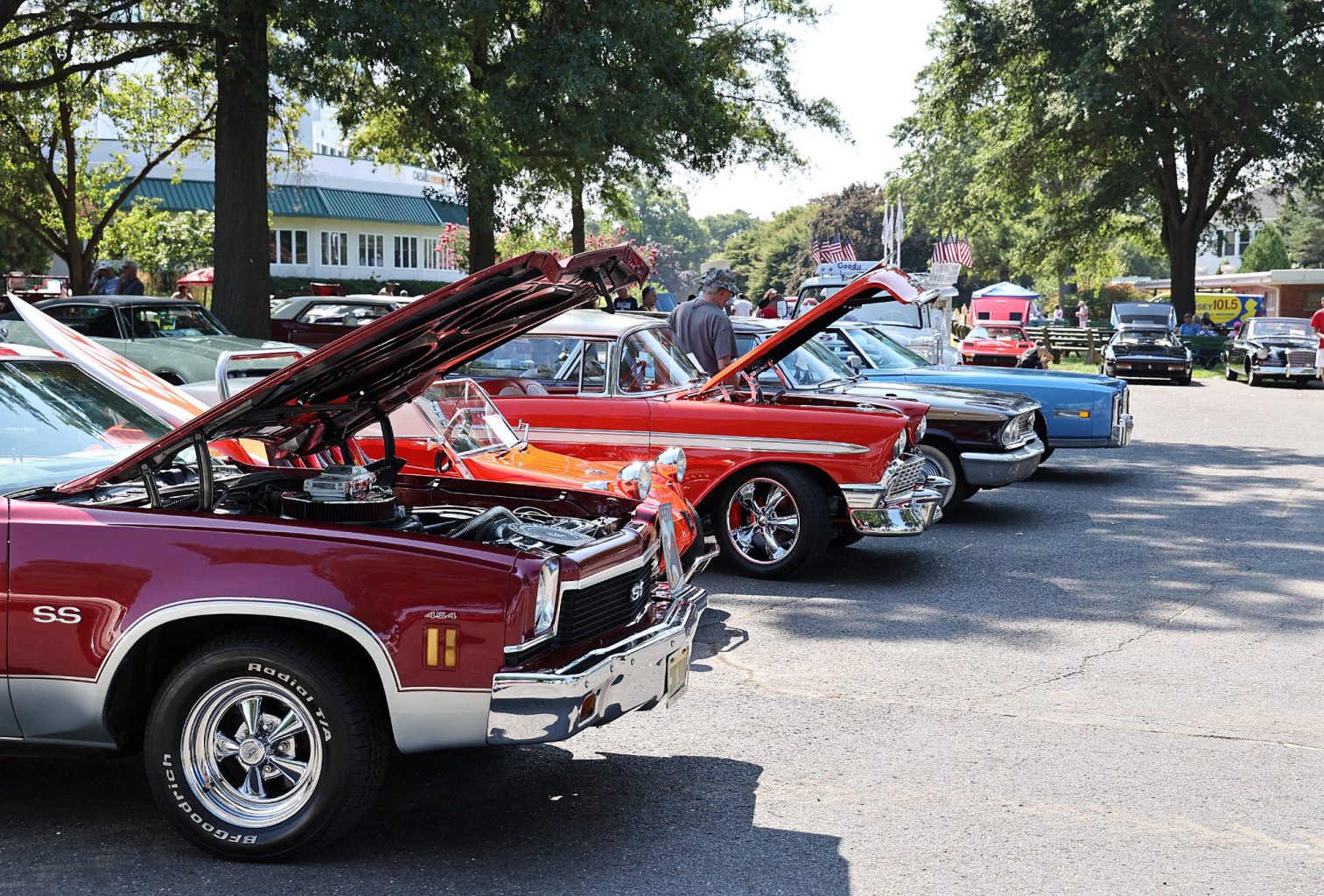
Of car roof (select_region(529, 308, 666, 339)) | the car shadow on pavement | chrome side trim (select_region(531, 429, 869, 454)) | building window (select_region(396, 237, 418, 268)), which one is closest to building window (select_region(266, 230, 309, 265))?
building window (select_region(396, 237, 418, 268))

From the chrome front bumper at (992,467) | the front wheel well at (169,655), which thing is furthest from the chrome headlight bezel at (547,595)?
the chrome front bumper at (992,467)

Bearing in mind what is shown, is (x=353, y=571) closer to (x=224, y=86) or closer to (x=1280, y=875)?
(x=1280, y=875)

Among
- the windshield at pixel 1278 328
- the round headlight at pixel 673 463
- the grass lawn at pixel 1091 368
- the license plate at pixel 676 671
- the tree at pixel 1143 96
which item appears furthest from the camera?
the grass lawn at pixel 1091 368

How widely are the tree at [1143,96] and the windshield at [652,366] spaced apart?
28835mm

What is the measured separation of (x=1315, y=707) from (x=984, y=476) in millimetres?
4988

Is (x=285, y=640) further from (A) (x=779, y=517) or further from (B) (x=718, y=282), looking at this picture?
(B) (x=718, y=282)

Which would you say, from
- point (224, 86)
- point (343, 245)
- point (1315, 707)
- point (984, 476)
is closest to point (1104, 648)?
point (1315, 707)

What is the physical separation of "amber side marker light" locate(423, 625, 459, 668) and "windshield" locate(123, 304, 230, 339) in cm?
1263

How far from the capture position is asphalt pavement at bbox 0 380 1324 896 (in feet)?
13.5

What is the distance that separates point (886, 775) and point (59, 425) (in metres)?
3.36

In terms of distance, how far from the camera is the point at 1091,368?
118ft

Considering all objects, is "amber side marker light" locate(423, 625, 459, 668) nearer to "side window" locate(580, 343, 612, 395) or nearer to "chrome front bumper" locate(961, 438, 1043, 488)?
"side window" locate(580, 343, 612, 395)

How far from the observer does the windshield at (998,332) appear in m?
28.2

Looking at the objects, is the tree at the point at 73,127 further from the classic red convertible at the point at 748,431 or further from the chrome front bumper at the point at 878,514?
the chrome front bumper at the point at 878,514
